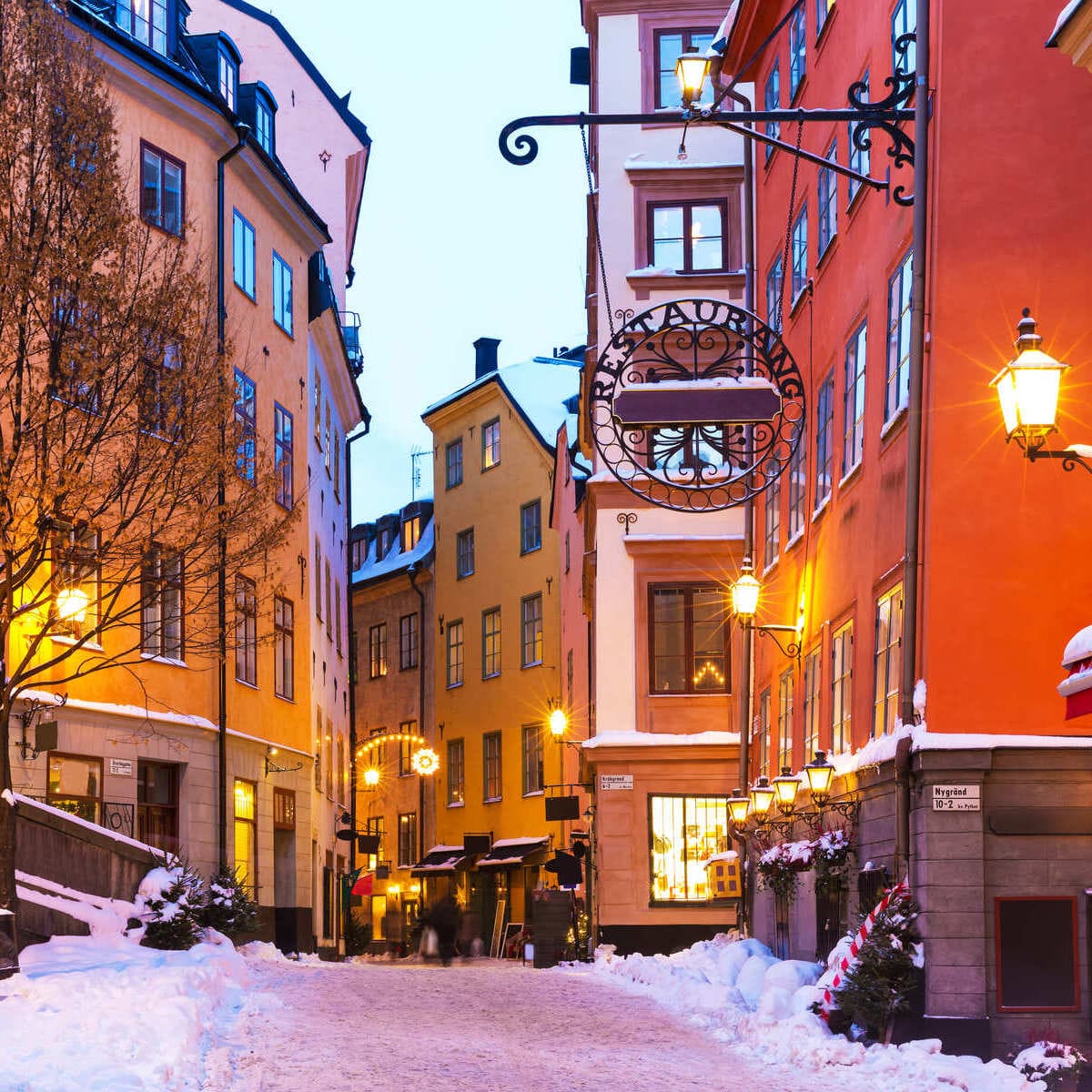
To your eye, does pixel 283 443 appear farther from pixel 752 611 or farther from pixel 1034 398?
pixel 1034 398

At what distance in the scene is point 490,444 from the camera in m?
54.2

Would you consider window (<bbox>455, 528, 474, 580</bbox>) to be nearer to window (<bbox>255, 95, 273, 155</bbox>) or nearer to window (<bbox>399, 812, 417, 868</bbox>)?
window (<bbox>399, 812, 417, 868</bbox>)

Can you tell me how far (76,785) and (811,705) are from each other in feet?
33.9

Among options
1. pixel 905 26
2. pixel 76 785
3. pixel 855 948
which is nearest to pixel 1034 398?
pixel 855 948

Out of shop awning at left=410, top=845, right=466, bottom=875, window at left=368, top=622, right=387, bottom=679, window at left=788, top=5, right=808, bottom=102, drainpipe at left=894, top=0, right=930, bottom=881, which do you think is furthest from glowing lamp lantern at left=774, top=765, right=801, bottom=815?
window at left=368, top=622, right=387, bottom=679

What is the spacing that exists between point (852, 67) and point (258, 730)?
54.5 feet

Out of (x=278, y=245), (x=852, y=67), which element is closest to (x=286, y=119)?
(x=278, y=245)

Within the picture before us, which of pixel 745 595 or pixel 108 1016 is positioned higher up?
pixel 745 595

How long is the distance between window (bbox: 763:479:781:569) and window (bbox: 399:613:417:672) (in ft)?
107

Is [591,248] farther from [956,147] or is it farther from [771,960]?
[956,147]

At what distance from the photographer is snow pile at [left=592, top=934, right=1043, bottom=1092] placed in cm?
1266

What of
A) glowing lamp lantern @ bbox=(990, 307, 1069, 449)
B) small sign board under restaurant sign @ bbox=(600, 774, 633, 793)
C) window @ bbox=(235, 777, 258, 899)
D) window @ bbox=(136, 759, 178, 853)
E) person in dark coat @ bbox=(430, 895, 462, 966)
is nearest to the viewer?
glowing lamp lantern @ bbox=(990, 307, 1069, 449)

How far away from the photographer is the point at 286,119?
140ft

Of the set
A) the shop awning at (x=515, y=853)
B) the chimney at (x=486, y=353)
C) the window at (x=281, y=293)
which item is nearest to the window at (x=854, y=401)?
the window at (x=281, y=293)
